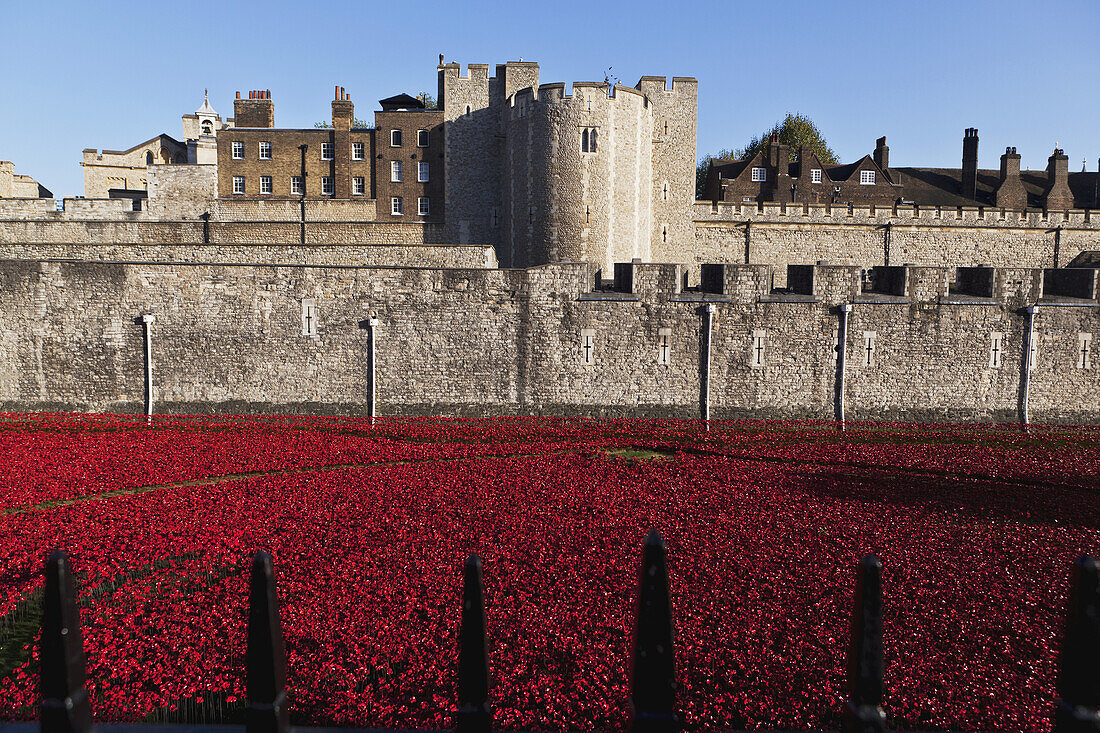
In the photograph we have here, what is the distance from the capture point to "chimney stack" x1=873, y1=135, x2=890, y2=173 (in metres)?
54.2

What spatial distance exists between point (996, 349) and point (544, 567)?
1874 centimetres

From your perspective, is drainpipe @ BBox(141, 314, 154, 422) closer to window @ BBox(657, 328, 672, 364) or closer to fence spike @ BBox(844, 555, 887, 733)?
window @ BBox(657, 328, 672, 364)

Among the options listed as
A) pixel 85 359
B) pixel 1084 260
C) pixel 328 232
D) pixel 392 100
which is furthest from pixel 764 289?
pixel 392 100

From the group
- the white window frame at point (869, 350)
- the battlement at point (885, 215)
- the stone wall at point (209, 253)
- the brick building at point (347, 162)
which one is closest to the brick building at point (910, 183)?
the battlement at point (885, 215)

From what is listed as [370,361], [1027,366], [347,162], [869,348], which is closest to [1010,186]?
[1027,366]

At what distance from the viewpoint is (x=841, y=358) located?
21250 millimetres

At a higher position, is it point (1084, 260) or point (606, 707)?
point (1084, 260)

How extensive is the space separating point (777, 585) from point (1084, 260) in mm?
39987

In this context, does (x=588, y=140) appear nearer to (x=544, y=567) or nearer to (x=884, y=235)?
(x=884, y=235)

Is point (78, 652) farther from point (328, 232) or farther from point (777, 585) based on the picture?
point (328, 232)

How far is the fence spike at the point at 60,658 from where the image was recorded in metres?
2.39

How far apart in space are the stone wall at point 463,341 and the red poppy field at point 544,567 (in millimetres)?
A: 4078

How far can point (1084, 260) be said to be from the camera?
124 ft

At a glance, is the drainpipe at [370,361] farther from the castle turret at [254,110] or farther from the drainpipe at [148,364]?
the castle turret at [254,110]
